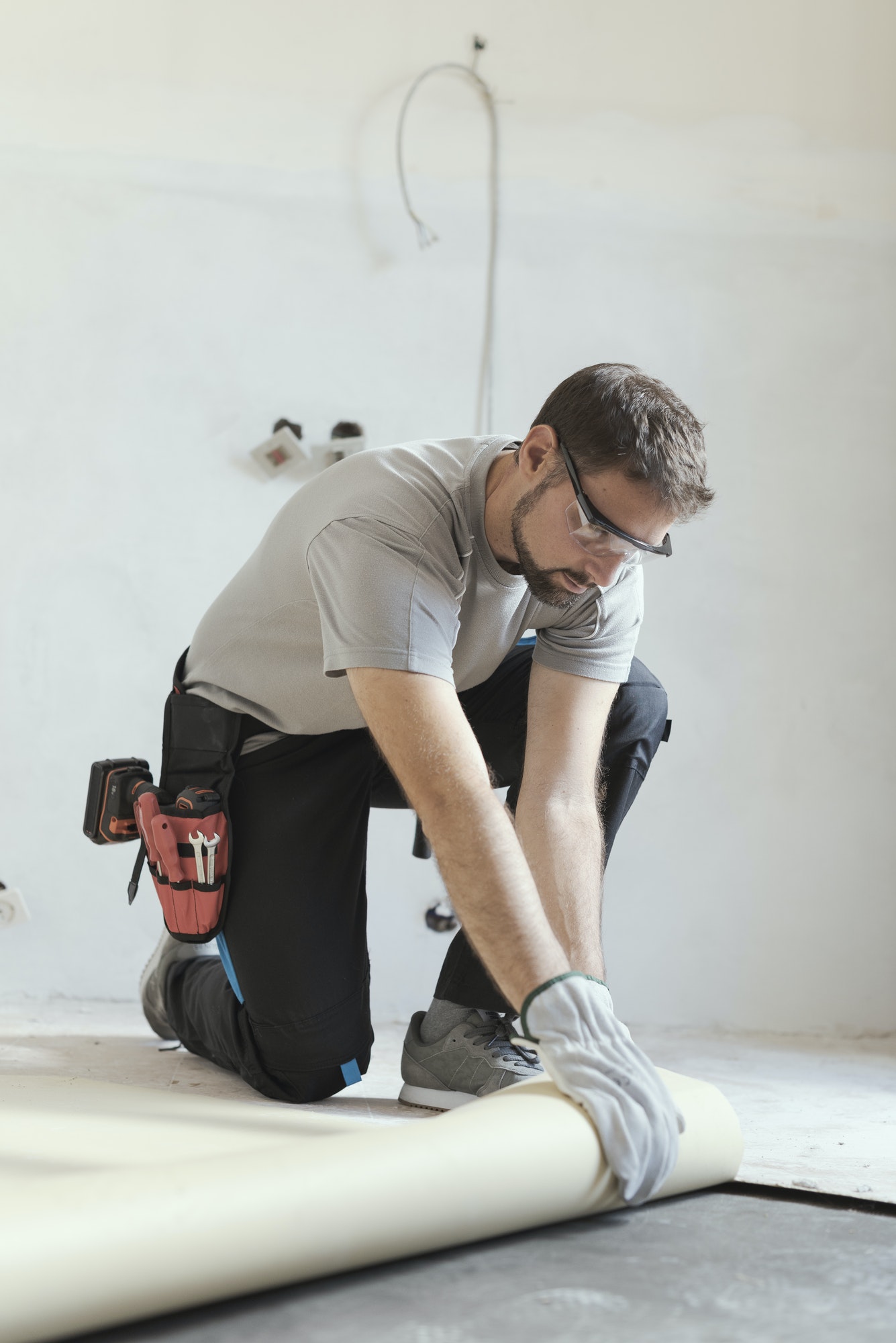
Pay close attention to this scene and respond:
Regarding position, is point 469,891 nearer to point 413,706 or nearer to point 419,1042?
point 413,706

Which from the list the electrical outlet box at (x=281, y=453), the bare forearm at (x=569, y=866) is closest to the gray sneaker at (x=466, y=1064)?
the bare forearm at (x=569, y=866)

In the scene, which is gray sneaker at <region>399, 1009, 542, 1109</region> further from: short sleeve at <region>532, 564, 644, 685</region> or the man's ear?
the man's ear

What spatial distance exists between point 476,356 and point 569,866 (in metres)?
1.47

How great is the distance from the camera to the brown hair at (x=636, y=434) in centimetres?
127

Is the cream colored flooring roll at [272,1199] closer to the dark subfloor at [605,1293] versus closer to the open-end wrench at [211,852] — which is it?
the dark subfloor at [605,1293]

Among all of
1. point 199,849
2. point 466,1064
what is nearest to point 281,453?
point 199,849

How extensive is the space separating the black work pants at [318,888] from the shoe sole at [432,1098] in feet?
0.38

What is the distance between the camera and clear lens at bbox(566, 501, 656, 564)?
1.30 m

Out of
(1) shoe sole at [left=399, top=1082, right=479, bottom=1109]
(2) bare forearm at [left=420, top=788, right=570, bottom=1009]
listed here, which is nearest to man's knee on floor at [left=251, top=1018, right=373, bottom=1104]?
(1) shoe sole at [left=399, top=1082, right=479, bottom=1109]

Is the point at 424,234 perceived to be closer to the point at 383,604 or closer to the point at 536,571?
the point at 536,571

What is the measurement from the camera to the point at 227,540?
7.92 feet

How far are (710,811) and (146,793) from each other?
54.1 inches

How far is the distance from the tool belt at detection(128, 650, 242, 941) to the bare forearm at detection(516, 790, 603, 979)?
48cm

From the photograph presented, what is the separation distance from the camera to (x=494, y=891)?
1070mm
